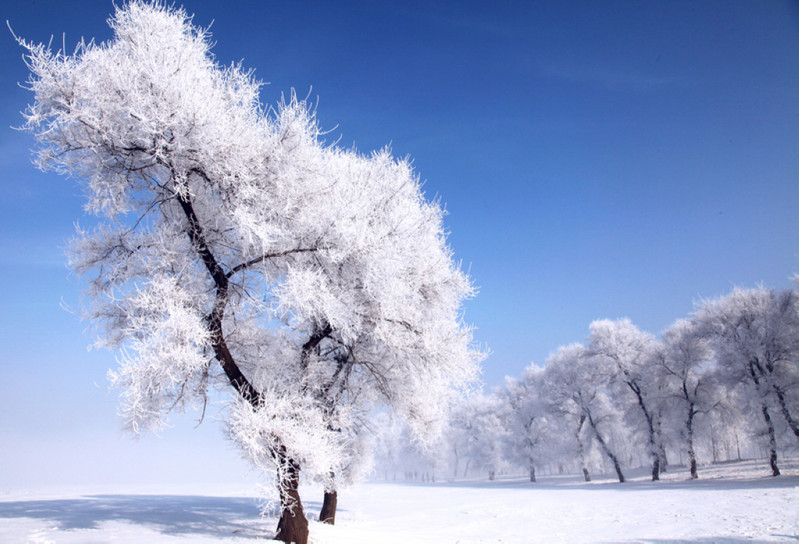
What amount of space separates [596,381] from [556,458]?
28.5 m

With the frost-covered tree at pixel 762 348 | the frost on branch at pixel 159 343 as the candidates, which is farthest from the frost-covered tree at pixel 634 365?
the frost on branch at pixel 159 343

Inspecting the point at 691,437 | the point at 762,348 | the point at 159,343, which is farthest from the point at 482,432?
the point at 159,343

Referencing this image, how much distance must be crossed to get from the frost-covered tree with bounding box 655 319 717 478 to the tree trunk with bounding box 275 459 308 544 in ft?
111

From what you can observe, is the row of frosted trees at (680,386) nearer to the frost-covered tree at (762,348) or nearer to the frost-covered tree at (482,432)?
the frost-covered tree at (762,348)

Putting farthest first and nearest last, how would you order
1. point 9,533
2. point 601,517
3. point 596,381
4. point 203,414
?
1. point 596,381
2. point 601,517
3. point 203,414
4. point 9,533

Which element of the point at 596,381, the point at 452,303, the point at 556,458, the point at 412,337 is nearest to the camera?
the point at 412,337

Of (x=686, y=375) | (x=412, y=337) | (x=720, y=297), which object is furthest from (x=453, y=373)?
(x=686, y=375)

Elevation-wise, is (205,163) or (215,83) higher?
(215,83)

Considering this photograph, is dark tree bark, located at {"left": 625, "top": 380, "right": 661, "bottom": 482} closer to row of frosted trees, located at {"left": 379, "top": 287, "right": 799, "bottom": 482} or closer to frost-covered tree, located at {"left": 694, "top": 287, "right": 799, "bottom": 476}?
row of frosted trees, located at {"left": 379, "top": 287, "right": 799, "bottom": 482}

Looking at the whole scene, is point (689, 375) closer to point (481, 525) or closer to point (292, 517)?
point (481, 525)

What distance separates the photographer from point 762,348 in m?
26.5

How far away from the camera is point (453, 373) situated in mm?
11219

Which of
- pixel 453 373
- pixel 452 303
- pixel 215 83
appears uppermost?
pixel 215 83

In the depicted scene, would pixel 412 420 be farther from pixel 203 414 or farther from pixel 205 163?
pixel 205 163
